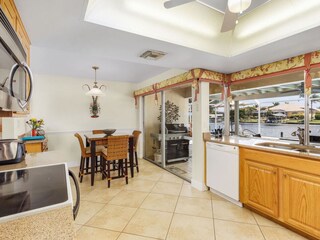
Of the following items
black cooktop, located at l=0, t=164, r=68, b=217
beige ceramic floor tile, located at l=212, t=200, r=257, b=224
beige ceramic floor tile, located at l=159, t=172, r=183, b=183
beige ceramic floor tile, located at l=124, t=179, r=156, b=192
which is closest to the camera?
black cooktop, located at l=0, t=164, r=68, b=217

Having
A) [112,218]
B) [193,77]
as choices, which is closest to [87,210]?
[112,218]

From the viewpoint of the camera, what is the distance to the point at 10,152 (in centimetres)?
149

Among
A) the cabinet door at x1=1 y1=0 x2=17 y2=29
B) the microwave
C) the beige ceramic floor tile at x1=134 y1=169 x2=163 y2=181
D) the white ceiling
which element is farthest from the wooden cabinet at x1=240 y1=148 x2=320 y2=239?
the cabinet door at x1=1 y1=0 x2=17 y2=29

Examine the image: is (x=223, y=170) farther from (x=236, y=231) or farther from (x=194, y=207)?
(x=236, y=231)

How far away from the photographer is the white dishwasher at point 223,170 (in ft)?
7.98

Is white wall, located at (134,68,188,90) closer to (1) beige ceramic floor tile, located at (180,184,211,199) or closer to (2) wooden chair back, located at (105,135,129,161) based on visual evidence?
(2) wooden chair back, located at (105,135,129,161)

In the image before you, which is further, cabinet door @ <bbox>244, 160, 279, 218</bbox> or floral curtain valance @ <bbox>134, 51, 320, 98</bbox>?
floral curtain valance @ <bbox>134, 51, 320, 98</bbox>

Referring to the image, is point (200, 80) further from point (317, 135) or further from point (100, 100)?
point (100, 100)

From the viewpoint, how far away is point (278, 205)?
1.98 meters

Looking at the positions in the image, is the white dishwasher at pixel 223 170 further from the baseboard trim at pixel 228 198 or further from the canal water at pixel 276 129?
the canal water at pixel 276 129

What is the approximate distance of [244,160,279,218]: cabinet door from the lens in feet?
6.66

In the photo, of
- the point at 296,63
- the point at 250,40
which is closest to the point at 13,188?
the point at 250,40

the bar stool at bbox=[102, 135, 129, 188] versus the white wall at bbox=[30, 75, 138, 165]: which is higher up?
the white wall at bbox=[30, 75, 138, 165]

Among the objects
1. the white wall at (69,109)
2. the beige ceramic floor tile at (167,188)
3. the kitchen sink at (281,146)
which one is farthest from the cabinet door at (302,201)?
the white wall at (69,109)
